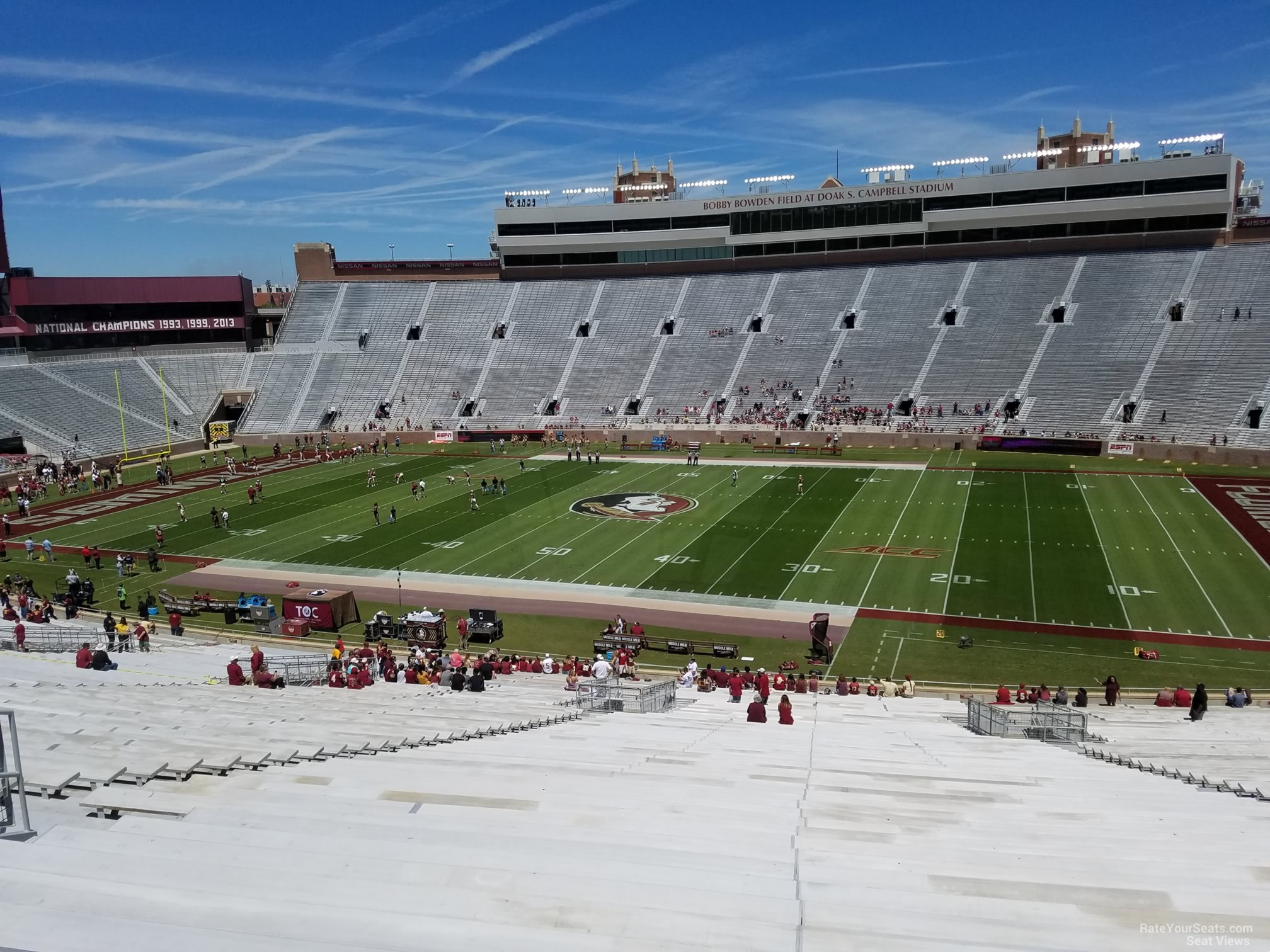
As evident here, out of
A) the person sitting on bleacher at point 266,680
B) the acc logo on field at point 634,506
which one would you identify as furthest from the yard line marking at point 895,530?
the person sitting on bleacher at point 266,680

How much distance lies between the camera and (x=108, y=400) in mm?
60312

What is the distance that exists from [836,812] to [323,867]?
4458mm

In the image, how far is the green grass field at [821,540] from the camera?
26.5 m

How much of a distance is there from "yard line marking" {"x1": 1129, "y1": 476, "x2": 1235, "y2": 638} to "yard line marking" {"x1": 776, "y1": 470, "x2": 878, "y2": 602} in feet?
38.3

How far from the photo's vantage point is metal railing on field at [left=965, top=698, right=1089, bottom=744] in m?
15.4

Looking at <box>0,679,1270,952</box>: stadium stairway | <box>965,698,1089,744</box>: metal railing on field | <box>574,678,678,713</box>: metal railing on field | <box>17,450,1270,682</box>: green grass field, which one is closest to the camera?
<box>0,679,1270,952</box>: stadium stairway

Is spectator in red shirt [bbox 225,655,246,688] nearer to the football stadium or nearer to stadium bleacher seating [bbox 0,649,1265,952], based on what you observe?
the football stadium

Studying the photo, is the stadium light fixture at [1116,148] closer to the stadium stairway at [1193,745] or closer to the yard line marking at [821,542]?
the yard line marking at [821,542]

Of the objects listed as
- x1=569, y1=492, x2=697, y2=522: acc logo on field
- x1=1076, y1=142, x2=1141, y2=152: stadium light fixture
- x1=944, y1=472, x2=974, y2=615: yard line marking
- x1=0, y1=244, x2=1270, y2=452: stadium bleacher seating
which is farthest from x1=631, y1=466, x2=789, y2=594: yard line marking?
x1=1076, y1=142, x2=1141, y2=152: stadium light fixture

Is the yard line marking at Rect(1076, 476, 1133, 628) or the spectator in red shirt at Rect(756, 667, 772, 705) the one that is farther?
the yard line marking at Rect(1076, 476, 1133, 628)

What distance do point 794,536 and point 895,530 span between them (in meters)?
4.04

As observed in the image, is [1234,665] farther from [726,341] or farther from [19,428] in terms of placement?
[19,428]

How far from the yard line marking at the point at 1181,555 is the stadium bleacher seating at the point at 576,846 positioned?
1636cm

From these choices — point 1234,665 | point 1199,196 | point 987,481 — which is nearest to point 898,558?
point 1234,665
